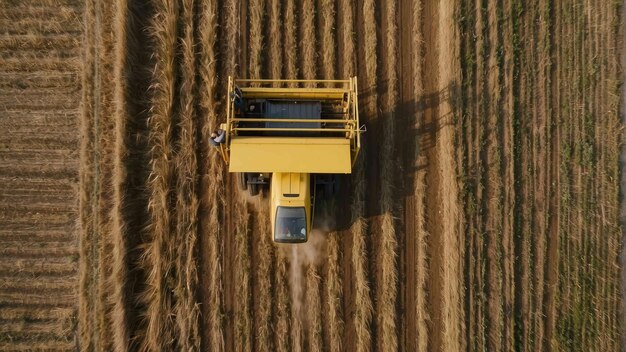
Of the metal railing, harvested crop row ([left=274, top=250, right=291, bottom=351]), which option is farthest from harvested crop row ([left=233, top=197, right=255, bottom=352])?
the metal railing

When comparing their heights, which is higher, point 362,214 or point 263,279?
point 362,214

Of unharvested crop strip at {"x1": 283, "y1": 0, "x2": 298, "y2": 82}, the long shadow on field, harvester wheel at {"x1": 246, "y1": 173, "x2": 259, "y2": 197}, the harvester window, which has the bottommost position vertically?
the harvester window

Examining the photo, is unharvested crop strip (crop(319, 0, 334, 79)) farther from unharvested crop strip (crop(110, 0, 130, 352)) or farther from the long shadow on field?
unharvested crop strip (crop(110, 0, 130, 352))

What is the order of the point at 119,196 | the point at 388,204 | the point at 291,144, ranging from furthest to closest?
the point at 388,204
the point at 119,196
the point at 291,144

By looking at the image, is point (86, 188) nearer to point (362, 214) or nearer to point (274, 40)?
point (274, 40)

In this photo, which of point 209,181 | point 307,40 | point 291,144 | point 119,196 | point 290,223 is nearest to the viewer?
point 291,144

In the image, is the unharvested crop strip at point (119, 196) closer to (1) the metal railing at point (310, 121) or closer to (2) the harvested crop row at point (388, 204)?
(1) the metal railing at point (310, 121)

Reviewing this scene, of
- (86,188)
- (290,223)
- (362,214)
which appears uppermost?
(86,188)

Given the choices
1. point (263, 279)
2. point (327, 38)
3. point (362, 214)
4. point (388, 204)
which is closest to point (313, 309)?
point (263, 279)
